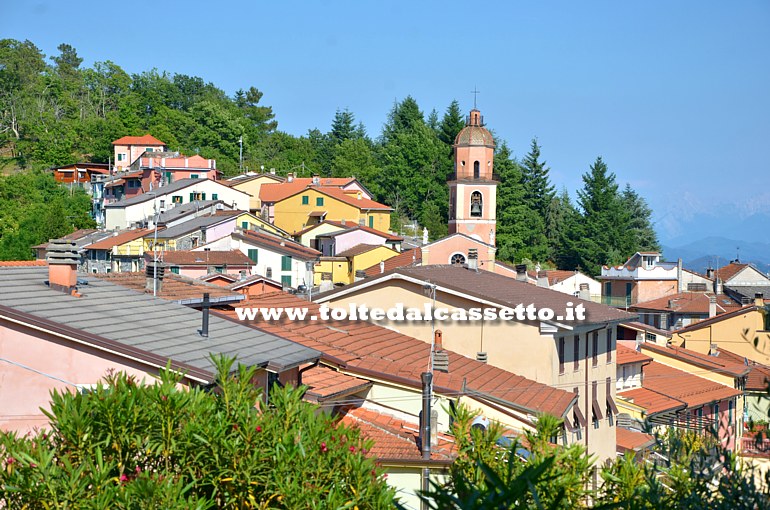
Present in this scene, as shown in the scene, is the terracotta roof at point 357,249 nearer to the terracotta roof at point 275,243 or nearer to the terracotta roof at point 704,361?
the terracotta roof at point 275,243

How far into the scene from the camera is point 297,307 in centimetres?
2270

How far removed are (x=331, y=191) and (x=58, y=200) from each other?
20083mm

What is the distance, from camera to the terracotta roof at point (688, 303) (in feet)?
169

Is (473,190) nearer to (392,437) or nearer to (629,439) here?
(629,439)

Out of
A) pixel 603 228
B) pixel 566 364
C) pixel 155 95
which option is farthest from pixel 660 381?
pixel 155 95

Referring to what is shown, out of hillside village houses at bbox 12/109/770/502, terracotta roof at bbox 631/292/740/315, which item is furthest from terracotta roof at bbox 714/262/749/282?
terracotta roof at bbox 631/292/740/315

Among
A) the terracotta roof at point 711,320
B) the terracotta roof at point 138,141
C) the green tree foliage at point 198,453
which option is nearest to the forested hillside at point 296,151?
the terracotta roof at point 138,141

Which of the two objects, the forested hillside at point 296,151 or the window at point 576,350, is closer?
the window at point 576,350

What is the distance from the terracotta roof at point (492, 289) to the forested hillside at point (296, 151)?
41342mm

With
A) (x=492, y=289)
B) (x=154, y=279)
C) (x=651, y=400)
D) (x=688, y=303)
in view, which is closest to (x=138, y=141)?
(x=688, y=303)

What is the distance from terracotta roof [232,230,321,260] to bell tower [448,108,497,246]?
808cm

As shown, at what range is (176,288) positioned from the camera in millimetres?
19125

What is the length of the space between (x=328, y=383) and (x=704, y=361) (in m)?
23.6

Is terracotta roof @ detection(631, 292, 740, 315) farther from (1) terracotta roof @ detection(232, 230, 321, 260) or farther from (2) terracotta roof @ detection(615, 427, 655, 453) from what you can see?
(2) terracotta roof @ detection(615, 427, 655, 453)
